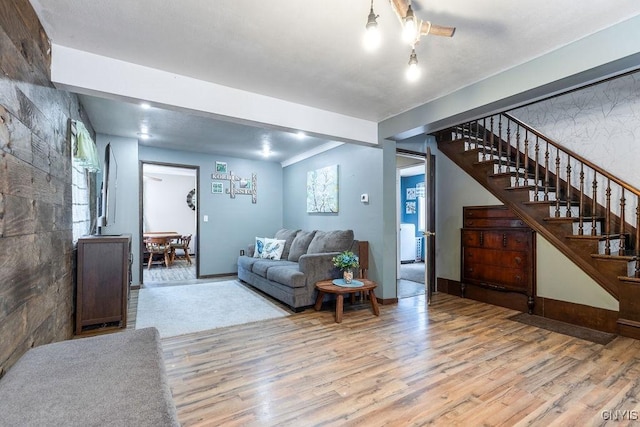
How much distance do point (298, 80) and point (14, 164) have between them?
2088 millimetres

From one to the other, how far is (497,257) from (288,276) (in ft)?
8.90

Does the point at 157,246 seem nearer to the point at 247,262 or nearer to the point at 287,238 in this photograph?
the point at 247,262

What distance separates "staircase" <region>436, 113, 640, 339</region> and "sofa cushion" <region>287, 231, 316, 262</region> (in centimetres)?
248

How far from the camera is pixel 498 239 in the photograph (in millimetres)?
4016

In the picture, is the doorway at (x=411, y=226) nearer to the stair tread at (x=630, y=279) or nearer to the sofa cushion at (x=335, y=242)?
the sofa cushion at (x=335, y=242)

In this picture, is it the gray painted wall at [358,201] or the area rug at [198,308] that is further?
the gray painted wall at [358,201]

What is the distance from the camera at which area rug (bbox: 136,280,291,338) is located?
3256 millimetres

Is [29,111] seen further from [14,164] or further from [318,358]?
[318,358]

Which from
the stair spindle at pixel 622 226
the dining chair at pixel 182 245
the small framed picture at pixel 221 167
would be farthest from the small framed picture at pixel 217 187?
the stair spindle at pixel 622 226

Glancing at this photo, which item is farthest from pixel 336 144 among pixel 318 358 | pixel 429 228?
pixel 318 358

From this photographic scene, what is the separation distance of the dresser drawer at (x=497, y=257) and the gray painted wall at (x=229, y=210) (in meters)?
3.77

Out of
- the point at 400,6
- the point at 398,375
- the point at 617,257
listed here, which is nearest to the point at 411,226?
the point at 617,257

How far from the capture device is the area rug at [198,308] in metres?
3.26

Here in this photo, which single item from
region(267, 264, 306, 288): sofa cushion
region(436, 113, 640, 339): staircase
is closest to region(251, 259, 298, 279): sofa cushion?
region(267, 264, 306, 288): sofa cushion
